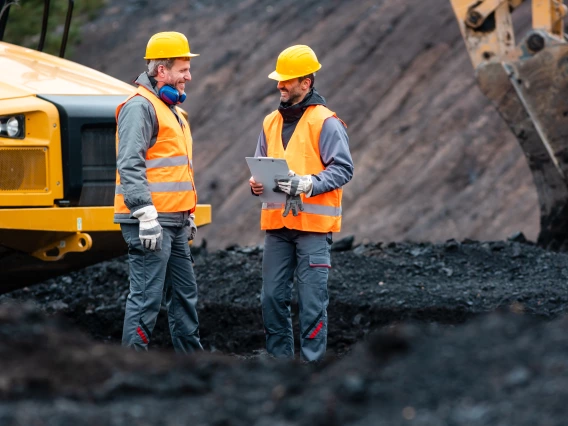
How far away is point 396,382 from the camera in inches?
154

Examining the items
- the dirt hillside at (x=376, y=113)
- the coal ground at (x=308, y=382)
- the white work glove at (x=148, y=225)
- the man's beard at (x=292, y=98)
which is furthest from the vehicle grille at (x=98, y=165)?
the dirt hillside at (x=376, y=113)

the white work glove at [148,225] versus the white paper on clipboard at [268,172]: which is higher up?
the white paper on clipboard at [268,172]

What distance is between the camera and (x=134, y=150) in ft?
20.6

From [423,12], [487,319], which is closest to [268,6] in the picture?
[423,12]

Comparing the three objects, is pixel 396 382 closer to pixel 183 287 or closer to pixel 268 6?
pixel 183 287

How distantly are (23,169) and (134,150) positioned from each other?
1.17m

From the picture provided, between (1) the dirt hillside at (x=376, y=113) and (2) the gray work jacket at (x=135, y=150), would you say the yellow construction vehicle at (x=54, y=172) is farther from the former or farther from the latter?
(1) the dirt hillside at (x=376, y=113)

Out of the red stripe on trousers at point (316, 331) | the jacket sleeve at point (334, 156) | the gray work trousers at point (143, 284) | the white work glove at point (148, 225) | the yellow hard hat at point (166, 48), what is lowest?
the red stripe on trousers at point (316, 331)

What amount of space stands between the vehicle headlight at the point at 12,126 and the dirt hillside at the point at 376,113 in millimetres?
8399

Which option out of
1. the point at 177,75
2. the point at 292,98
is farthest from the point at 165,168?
the point at 292,98

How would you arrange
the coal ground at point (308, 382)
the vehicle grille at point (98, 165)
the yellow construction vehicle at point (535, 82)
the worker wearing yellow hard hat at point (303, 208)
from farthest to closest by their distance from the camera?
the yellow construction vehicle at point (535, 82) < the vehicle grille at point (98, 165) < the worker wearing yellow hard hat at point (303, 208) < the coal ground at point (308, 382)

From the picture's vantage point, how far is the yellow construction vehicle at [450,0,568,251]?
406 inches

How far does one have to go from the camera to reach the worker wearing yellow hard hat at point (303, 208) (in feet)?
21.9

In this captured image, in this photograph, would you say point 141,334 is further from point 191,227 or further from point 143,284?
point 191,227
